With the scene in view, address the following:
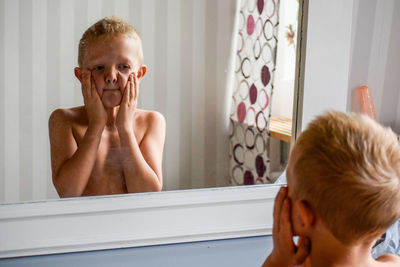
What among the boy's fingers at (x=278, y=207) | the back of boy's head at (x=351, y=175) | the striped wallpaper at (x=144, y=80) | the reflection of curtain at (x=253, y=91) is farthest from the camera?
the reflection of curtain at (x=253, y=91)

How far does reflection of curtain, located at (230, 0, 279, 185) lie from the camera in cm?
105

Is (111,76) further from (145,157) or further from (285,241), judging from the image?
(285,241)

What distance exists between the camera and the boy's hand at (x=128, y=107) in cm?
99

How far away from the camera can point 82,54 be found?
942 mm

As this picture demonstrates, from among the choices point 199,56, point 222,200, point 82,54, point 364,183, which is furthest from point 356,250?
point 82,54

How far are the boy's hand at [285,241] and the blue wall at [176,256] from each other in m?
0.35

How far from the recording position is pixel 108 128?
100 centimetres

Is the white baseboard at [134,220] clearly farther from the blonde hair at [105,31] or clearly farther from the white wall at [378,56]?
the white wall at [378,56]

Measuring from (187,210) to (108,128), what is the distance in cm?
26

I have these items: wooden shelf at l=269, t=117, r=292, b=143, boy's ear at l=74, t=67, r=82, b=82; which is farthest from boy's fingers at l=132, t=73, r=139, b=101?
wooden shelf at l=269, t=117, r=292, b=143

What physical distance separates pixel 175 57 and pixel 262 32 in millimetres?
231

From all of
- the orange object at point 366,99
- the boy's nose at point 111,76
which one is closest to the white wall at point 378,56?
the orange object at point 366,99

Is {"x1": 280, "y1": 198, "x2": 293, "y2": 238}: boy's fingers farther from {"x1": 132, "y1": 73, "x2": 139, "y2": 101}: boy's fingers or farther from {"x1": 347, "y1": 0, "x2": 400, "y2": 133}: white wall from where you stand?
{"x1": 347, "y1": 0, "x2": 400, "y2": 133}: white wall

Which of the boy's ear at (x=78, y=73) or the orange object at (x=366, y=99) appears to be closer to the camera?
the boy's ear at (x=78, y=73)
